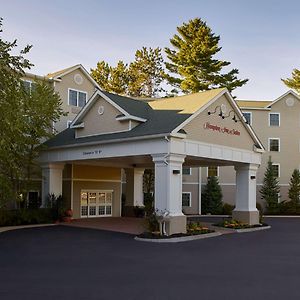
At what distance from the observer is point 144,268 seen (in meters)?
10.9

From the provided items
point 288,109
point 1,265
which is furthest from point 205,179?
point 1,265

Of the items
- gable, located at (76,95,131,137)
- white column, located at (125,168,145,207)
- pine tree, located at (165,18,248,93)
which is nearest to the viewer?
gable, located at (76,95,131,137)

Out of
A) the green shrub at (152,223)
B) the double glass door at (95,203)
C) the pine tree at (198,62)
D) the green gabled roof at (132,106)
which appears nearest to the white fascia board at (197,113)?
the green gabled roof at (132,106)

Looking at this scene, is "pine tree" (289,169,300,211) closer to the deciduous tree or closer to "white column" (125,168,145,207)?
"white column" (125,168,145,207)

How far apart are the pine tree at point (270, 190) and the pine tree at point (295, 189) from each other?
1150 millimetres

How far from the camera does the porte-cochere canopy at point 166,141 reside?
18047mm

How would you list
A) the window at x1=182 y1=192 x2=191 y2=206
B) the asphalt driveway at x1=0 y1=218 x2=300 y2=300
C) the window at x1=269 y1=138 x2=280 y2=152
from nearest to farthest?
the asphalt driveway at x1=0 y1=218 x2=300 y2=300 → the window at x1=182 y1=192 x2=191 y2=206 → the window at x1=269 y1=138 x2=280 y2=152

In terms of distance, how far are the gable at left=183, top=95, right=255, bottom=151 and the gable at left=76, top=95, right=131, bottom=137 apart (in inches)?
127

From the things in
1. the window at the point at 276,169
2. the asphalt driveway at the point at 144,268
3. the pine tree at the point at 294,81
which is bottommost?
the asphalt driveway at the point at 144,268

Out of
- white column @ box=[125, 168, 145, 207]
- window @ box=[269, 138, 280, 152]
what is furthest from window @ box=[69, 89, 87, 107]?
window @ box=[269, 138, 280, 152]

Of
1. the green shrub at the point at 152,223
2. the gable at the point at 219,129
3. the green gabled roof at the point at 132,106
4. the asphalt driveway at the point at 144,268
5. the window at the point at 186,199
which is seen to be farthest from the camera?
the window at the point at 186,199

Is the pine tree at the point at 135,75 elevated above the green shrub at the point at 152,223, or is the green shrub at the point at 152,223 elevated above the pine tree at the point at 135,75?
the pine tree at the point at 135,75

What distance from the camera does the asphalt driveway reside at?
837 cm

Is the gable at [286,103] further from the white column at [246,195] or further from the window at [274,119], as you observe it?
the white column at [246,195]
